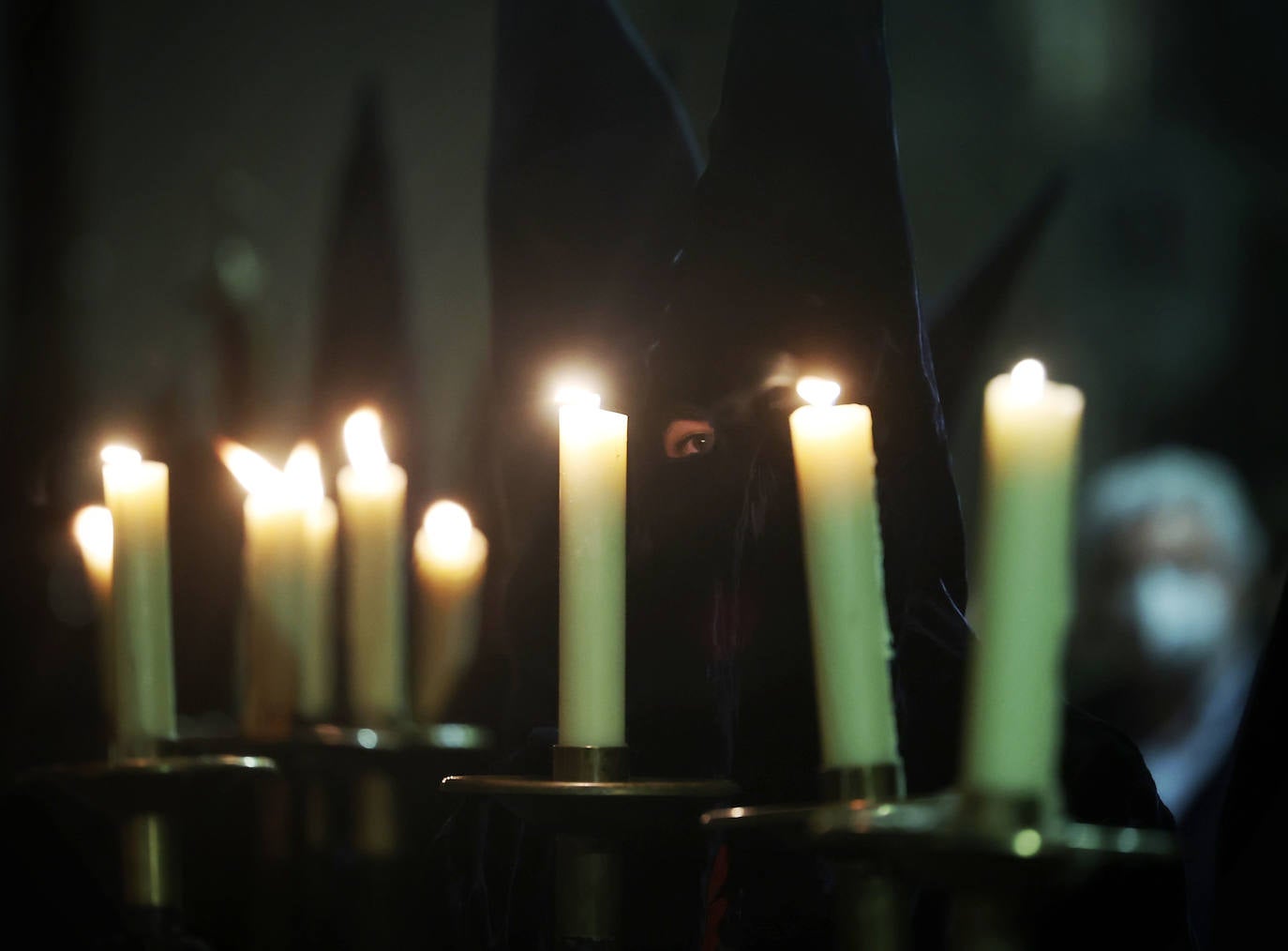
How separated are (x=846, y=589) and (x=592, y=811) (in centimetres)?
12

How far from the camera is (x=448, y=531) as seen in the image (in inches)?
29.8

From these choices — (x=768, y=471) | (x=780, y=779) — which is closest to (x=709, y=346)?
(x=768, y=471)

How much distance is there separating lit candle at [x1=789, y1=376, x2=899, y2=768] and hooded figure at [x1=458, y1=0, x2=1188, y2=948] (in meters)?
0.14

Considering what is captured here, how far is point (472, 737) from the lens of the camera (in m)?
0.73

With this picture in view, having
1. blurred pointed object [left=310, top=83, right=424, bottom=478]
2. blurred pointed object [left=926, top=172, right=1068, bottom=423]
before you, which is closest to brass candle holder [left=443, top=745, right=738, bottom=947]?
blurred pointed object [left=926, top=172, right=1068, bottom=423]

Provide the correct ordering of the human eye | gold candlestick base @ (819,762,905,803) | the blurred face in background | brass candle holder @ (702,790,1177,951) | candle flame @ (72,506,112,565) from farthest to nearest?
candle flame @ (72,506,112,565) < the human eye < the blurred face in background < gold candlestick base @ (819,762,905,803) < brass candle holder @ (702,790,1177,951)

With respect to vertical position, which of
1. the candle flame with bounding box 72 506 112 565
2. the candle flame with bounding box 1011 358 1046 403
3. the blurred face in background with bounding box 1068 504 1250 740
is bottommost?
the blurred face in background with bounding box 1068 504 1250 740

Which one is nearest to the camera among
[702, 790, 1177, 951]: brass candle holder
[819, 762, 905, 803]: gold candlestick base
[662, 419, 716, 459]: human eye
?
[702, 790, 1177, 951]: brass candle holder

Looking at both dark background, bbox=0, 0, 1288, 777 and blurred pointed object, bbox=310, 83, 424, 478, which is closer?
dark background, bbox=0, 0, 1288, 777

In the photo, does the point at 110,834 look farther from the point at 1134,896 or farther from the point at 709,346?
the point at 1134,896

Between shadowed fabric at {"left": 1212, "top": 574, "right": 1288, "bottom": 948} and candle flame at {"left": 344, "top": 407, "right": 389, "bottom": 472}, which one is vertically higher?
candle flame at {"left": 344, "top": 407, "right": 389, "bottom": 472}

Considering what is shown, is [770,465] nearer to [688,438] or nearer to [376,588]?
[688,438]

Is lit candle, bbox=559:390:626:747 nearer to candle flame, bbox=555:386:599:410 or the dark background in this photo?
candle flame, bbox=555:386:599:410

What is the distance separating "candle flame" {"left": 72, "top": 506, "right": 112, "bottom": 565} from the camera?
808 mm
